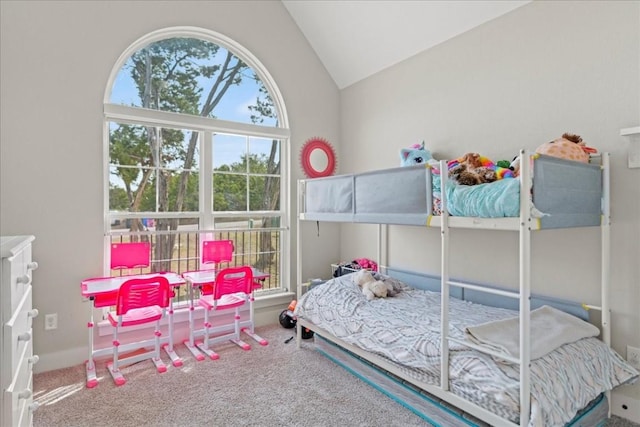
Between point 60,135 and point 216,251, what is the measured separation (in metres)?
1.53

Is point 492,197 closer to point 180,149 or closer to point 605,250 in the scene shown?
point 605,250

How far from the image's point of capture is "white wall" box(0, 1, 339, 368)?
2588 mm

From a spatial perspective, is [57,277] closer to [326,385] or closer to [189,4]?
[326,385]

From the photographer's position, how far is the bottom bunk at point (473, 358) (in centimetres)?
163

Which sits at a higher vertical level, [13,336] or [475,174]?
[475,174]

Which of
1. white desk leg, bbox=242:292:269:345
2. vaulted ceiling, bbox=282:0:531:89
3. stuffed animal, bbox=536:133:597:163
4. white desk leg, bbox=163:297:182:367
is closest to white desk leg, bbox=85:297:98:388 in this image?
white desk leg, bbox=163:297:182:367

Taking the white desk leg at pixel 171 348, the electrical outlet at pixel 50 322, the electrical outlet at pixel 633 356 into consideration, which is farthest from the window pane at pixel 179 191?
the electrical outlet at pixel 633 356

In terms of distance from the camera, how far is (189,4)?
3.27 m

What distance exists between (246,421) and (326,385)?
618 mm

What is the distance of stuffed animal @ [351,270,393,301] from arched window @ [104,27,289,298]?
1169mm

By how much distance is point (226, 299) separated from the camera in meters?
3.21

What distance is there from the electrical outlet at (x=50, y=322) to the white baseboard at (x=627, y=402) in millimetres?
3807

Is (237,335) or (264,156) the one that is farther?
(264,156)

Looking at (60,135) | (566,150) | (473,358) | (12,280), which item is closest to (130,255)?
(60,135)
